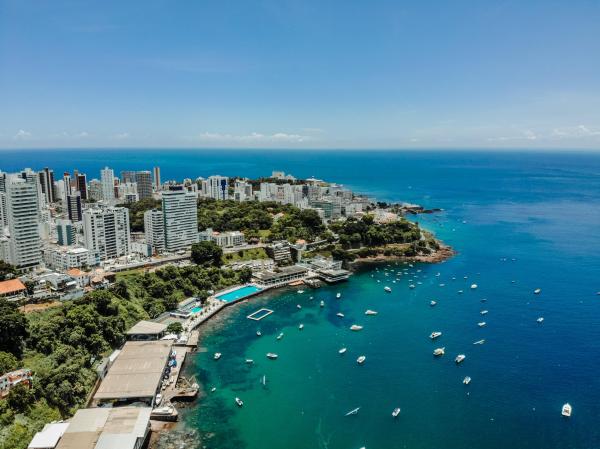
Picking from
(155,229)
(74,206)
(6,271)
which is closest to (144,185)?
(74,206)

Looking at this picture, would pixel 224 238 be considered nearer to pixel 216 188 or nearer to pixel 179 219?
pixel 179 219

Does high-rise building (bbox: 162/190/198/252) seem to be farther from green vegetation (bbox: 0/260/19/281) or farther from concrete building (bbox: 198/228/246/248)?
green vegetation (bbox: 0/260/19/281)

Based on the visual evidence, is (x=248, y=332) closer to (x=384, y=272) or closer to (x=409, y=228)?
(x=384, y=272)

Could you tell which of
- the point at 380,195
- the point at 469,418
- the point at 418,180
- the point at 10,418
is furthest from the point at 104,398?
the point at 418,180

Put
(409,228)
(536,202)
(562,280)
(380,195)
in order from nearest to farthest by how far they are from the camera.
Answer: (562,280) → (409,228) → (536,202) → (380,195)

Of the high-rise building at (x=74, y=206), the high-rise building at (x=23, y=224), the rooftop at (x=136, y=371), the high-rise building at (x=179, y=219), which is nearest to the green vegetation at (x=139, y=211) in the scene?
the high-rise building at (x=74, y=206)
